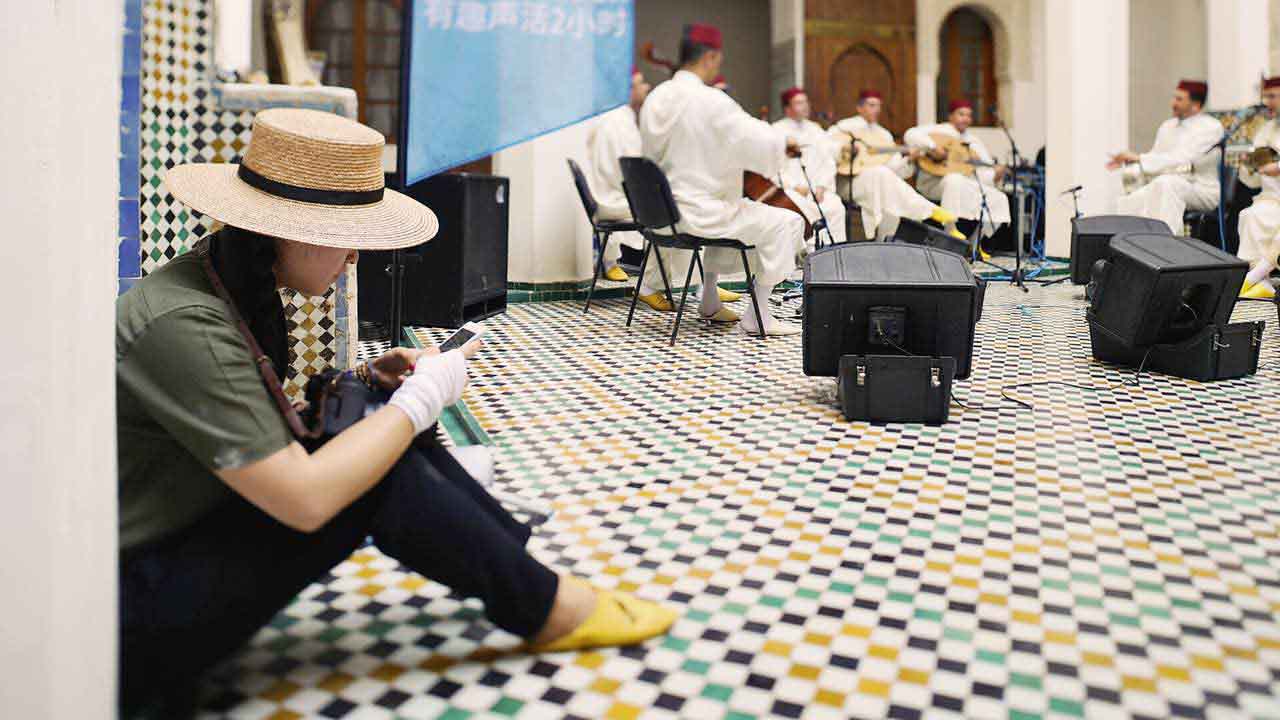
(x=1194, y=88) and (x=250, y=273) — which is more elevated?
(x=1194, y=88)

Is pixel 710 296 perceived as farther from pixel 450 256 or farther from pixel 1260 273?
pixel 1260 273

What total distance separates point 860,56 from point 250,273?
521 inches

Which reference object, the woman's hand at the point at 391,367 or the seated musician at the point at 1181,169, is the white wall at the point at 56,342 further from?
the seated musician at the point at 1181,169

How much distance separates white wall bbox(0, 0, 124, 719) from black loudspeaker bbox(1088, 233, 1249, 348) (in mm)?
3846

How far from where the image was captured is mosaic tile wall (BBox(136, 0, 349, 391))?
295 centimetres

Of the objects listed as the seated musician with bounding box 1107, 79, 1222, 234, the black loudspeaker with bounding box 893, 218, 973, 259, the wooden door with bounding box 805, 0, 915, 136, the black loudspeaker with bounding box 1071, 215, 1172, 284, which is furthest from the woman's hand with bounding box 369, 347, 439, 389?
the wooden door with bounding box 805, 0, 915, 136

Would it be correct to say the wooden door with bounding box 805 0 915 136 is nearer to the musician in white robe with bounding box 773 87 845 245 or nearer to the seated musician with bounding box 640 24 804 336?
the musician in white robe with bounding box 773 87 845 245

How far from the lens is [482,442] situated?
3352mm

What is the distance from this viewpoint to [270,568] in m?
1.64

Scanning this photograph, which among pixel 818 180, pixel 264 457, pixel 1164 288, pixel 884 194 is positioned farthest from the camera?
pixel 818 180

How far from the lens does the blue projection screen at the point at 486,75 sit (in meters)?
2.90

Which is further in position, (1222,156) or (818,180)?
(818,180)

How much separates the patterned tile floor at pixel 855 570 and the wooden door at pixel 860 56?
10342mm

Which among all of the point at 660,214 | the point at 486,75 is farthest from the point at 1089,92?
the point at 486,75
